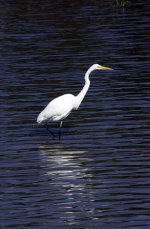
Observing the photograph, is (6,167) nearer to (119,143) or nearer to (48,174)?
(48,174)

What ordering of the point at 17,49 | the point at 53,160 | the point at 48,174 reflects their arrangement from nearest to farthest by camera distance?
the point at 48,174 < the point at 53,160 < the point at 17,49

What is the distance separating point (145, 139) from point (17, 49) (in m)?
16.0

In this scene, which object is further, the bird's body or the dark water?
the bird's body

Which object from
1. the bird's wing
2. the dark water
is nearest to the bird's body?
Answer: the bird's wing

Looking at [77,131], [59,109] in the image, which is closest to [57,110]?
[59,109]

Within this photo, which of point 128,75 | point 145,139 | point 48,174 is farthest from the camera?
point 128,75

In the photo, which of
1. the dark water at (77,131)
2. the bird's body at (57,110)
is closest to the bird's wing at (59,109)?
the bird's body at (57,110)

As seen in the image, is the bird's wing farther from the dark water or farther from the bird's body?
the dark water

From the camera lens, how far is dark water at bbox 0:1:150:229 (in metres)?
13.9

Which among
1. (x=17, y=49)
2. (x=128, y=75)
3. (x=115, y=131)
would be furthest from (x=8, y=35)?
(x=115, y=131)

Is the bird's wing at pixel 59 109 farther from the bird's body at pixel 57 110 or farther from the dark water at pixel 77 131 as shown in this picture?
the dark water at pixel 77 131

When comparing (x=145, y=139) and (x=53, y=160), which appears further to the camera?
(x=145, y=139)

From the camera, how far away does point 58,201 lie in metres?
14.4

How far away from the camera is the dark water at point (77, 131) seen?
13859 millimetres
